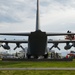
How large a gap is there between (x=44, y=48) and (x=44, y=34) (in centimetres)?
529

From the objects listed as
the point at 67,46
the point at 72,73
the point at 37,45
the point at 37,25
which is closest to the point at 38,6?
the point at 37,25

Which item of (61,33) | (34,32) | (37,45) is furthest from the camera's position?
(37,45)

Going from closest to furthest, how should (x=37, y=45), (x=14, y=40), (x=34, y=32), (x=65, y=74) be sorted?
(x=65, y=74), (x=34, y=32), (x=37, y=45), (x=14, y=40)

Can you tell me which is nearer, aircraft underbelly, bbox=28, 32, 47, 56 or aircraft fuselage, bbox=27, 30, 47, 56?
aircraft fuselage, bbox=27, 30, 47, 56

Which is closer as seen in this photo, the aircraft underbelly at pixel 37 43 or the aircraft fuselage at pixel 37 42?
the aircraft fuselage at pixel 37 42

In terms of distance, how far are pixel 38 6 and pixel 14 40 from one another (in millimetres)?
22243

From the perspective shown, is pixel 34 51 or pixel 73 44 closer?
pixel 34 51

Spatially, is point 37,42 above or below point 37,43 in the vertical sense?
above

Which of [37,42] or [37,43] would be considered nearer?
[37,42]

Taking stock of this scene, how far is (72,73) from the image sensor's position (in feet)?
70.9

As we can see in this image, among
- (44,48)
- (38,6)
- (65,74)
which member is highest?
(38,6)

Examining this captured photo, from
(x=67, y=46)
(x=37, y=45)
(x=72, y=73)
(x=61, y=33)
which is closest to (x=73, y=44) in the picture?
(x=67, y=46)

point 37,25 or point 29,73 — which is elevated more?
point 37,25

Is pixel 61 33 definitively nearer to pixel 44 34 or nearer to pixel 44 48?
pixel 44 34
